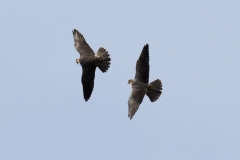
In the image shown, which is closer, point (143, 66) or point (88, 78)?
point (143, 66)

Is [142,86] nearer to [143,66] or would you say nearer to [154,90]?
[154,90]

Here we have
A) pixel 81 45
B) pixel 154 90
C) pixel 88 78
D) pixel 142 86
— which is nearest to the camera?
pixel 142 86

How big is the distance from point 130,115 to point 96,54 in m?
3.64

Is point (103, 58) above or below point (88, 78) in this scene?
above

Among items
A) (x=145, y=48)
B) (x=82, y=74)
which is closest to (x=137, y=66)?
(x=145, y=48)

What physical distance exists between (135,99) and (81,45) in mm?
4027

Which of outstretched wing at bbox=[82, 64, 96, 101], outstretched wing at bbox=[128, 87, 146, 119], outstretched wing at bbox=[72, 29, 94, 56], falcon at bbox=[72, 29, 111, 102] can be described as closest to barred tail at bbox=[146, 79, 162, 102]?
outstretched wing at bbox=[128, 87, 146, 119]

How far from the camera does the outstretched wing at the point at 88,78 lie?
102 ft

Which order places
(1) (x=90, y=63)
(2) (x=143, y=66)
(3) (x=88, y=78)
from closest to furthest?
(2) (x=143, y=66) → (1) (x=90, y=63) → (3) (x=88, y=78)

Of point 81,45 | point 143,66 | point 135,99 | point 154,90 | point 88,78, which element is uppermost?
point 81,45

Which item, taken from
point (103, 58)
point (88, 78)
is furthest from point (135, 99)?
point (88, 78)

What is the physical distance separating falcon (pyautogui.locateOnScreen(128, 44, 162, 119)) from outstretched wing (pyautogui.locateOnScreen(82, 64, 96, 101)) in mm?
1784

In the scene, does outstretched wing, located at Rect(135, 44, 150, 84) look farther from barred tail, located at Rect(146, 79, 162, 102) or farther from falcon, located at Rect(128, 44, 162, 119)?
barred tail, located at Rect(146, 79, 162, 102)

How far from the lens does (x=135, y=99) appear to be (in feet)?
96.8
